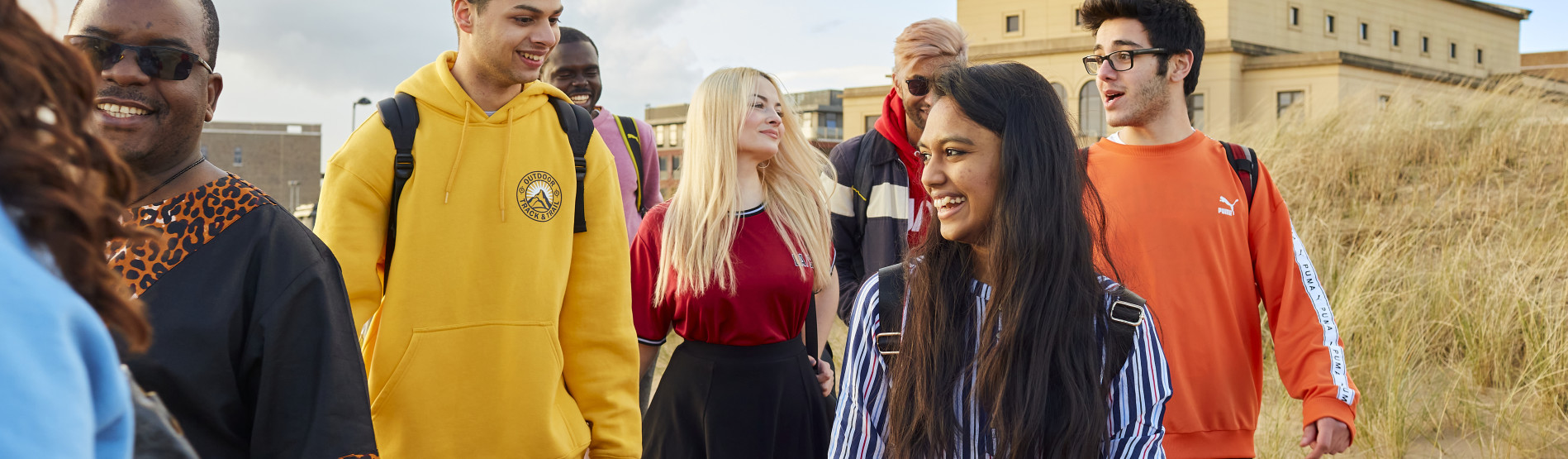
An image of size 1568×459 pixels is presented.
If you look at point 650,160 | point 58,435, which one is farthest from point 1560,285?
point 58,435

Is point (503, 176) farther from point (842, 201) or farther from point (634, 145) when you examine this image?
point (634, 145)

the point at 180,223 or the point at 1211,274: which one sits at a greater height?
the point at 180,223

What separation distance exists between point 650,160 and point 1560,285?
6.22 meters

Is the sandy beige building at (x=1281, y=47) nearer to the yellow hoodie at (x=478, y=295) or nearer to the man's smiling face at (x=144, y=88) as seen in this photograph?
the yellow hoodie at (x=478, y=295)

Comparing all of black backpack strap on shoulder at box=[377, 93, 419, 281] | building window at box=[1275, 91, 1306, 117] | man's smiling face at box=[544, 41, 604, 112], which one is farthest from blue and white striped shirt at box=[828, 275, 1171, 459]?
building window at box=[1275, 91, 1306, 117]

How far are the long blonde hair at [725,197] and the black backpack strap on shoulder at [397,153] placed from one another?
1284mm

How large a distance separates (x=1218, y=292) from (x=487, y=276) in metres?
2.17

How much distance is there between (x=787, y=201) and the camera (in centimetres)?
432

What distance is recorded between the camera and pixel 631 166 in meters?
5.14

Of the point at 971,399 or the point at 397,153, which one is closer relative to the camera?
the point at 971,399

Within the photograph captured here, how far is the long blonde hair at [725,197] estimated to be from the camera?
396cm

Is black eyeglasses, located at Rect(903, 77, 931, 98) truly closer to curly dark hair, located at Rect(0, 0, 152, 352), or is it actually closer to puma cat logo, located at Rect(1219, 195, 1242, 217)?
puma cat logo, located at Rect(1219, 195, 1242, 217)

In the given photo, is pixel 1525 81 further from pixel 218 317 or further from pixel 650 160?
pixel 218 317

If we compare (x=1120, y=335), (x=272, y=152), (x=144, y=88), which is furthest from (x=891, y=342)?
(x=272, y=152)
